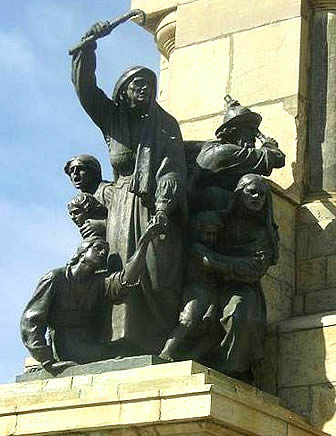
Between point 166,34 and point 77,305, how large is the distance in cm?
358

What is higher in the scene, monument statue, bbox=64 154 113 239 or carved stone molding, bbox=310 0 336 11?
carved stone molding, bbox=310 0 336 11

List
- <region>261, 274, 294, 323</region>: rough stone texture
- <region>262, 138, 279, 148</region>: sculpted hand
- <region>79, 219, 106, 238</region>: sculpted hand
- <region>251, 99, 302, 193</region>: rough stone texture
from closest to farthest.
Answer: <region>79, 219, 106, 238</region>: sculpted hand
<region>262, 138, 279, 148</region>: sculpted hand
<region>261, 274, 294, 323</region>: rough stone texture
<region>251, 99, 302, 193</region>: rough stone texture

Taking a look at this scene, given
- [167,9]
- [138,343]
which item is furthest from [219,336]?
[167,9]

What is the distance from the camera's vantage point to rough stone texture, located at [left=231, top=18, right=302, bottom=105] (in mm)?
10766

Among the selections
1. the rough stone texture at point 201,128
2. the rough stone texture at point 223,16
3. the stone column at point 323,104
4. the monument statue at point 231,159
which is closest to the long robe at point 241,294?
the monument statue at point 231,159

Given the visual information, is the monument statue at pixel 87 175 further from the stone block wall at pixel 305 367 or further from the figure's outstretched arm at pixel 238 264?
the stone block wall at pixel 305 367

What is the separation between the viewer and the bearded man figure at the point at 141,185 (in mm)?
9281

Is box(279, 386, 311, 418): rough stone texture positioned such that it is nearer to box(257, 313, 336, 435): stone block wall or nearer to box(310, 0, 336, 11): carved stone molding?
box(257, 313, 336, 435): stone block wall

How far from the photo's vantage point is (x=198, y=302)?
9.26m

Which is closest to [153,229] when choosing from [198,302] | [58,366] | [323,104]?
[198,302]

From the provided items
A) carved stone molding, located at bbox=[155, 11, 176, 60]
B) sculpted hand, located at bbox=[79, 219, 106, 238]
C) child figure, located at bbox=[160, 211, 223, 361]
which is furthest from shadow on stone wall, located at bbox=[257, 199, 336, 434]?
carved stone molding, located at bbox=[155, 11, 176, 60]

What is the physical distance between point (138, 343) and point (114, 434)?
2.48ft

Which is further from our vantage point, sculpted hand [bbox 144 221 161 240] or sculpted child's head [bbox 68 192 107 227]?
sculpted child's head [bbox 68 192 107 227]

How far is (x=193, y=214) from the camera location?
9.57 metres
